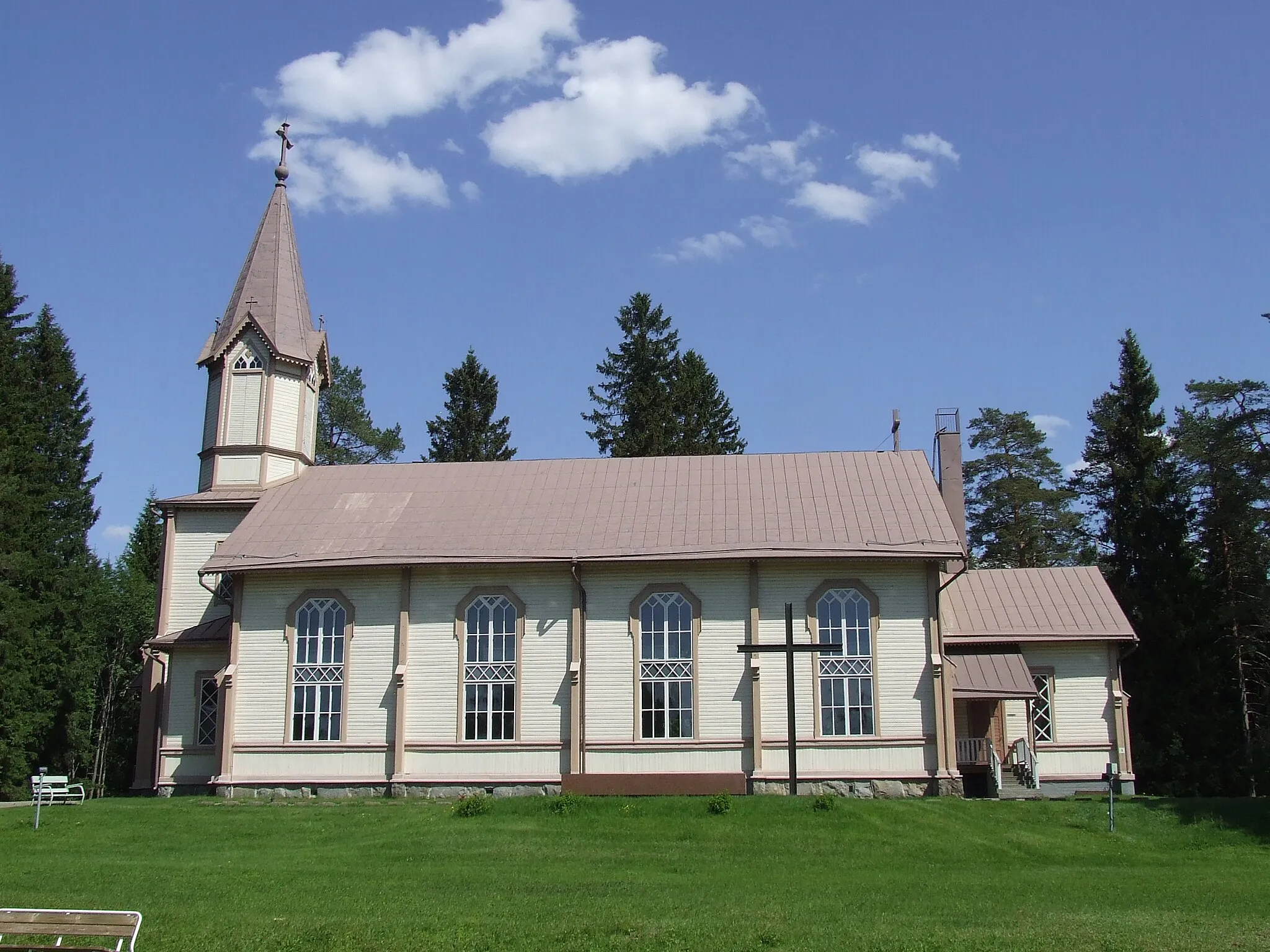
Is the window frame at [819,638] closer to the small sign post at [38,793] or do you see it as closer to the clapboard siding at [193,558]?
the clapboard siding at [193,558]

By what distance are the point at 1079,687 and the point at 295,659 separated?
61.8 feet

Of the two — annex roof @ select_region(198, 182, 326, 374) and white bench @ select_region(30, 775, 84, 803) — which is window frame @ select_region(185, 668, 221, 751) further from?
annex roof @ select_region(198, 182, 326, 374)

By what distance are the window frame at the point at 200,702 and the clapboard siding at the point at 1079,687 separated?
1973 centimetres

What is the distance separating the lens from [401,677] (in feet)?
88.3

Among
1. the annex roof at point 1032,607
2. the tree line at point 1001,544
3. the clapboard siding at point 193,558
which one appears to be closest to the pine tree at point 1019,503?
the tree line at point 1001,544

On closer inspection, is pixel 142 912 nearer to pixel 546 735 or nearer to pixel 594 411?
pixel 546 735

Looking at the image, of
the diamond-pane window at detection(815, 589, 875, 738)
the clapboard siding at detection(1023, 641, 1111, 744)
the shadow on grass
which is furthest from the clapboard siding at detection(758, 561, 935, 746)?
the shadow on grass

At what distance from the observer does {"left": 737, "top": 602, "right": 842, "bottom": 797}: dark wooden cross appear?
23.4 m

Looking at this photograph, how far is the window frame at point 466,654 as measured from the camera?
2680 cm

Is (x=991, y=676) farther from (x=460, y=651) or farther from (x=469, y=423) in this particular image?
(x=469, y=423)

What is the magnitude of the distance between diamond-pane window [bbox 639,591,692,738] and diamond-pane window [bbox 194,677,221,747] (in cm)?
1038

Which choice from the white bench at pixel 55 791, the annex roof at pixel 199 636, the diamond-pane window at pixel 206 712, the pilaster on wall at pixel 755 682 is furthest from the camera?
the annex roof at pixel 199 636

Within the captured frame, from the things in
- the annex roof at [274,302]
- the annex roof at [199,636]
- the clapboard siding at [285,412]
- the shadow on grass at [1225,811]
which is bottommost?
the shadow on grass at [1225,811]

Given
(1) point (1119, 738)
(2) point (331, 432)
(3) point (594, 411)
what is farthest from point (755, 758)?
(2) point (331, 432)
